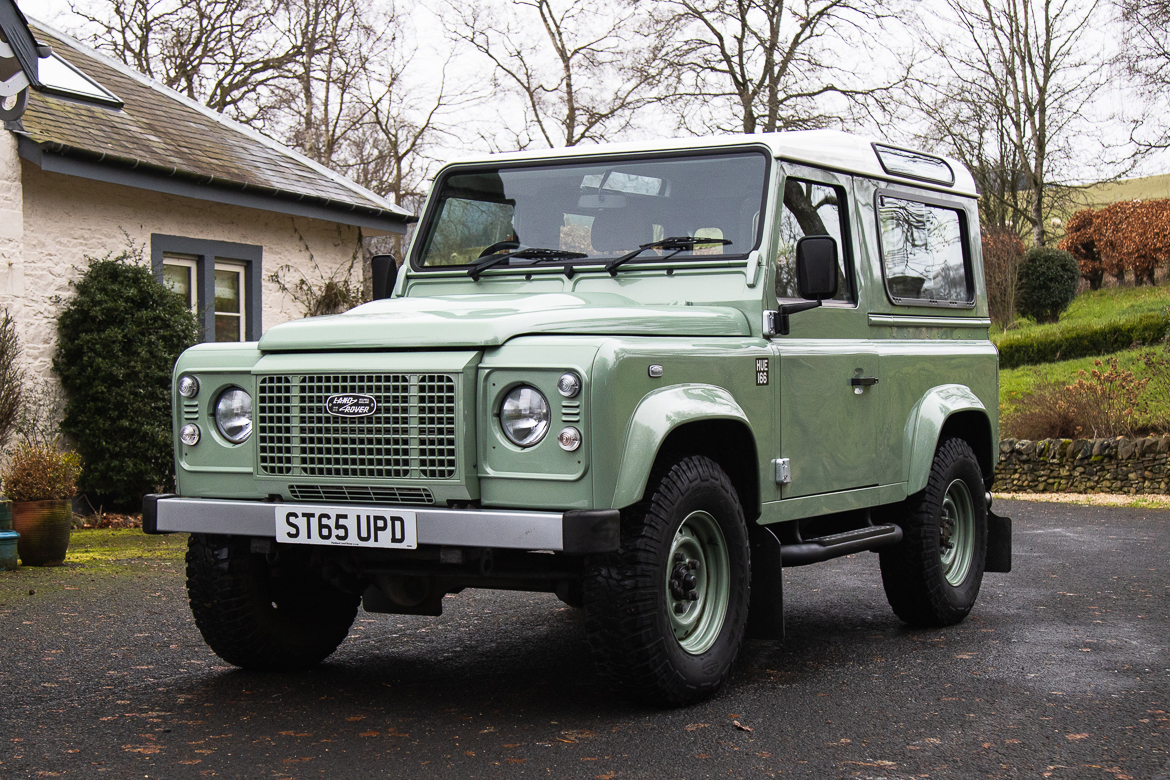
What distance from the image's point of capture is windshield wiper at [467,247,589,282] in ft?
19.6

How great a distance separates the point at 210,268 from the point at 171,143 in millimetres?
1340

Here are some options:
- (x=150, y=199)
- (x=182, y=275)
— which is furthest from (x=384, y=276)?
(x=182, y=275)

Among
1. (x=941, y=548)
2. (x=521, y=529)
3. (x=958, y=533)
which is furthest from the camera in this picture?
(x=958, y=533)

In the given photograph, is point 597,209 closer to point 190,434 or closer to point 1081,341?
point 190,434

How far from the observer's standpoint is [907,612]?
6.76m

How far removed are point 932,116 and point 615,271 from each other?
28.3 m

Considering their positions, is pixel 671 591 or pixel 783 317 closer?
pixel 671 591

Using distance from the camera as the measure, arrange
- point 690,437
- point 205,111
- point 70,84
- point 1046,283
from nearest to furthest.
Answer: point 690,437
point 70,84
point 205,111
point 1046,283

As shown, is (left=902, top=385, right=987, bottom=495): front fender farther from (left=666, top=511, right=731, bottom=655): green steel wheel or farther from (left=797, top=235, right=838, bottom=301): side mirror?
(left=666, top=511, right=731, bottom=655): green steel wheel

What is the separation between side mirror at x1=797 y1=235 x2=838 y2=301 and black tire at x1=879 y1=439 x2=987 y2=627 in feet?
5.89

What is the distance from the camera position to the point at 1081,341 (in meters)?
23.3

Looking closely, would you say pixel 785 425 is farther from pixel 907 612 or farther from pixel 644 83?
pixel 644 83

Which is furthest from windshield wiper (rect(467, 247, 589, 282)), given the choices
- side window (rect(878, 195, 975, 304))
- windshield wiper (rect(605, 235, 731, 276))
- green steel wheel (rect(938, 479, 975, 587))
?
green steel wheel (rect(938, 479, 975, 587))

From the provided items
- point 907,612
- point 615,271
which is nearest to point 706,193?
point 615,271
